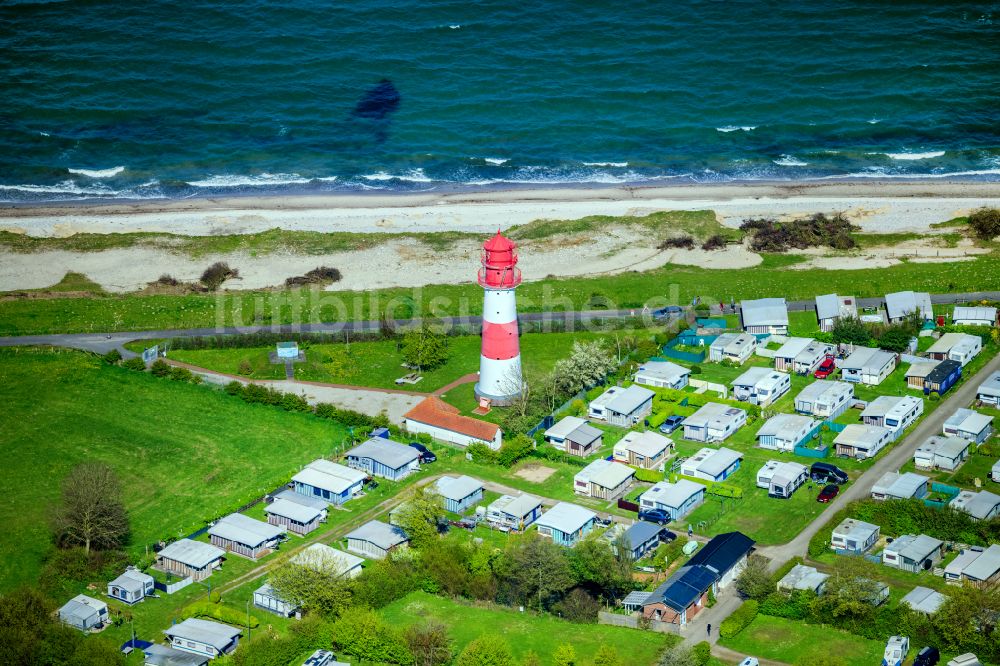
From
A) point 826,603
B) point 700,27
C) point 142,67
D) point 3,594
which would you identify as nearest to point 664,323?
point 826,603

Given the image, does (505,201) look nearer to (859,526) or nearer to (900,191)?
(900,191)

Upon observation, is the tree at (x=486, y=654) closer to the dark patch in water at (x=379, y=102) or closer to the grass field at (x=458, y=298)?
the grass field at (x=458, y=298)

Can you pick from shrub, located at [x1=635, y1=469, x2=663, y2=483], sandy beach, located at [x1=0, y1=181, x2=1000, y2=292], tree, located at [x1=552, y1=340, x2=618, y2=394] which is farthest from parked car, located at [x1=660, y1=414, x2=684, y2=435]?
sandy beach, located at [x1=0, y1=181, x2=1000, y2=292]

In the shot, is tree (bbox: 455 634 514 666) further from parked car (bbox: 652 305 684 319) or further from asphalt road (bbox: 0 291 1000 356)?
parked car (bbox: 652 305 684 319)

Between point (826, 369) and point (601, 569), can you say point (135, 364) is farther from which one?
point (826, 369)

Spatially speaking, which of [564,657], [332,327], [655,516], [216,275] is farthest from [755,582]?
[216,275]

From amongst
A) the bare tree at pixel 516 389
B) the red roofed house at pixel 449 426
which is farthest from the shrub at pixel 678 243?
the red roofed house at pixel 449 426
